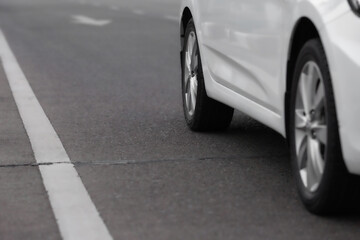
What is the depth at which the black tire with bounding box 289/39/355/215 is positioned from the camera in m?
4.70

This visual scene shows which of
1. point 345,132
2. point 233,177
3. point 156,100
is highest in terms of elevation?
point 345,132

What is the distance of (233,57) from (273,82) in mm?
844

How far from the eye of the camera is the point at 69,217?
4.92 m

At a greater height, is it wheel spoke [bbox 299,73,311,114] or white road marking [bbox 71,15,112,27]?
wheel spoke [bbox 299,73,311,114]

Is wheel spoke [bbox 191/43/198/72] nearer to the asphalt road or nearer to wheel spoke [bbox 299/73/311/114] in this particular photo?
the asphalt road

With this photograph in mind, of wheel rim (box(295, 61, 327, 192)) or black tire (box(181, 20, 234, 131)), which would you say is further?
black tire (box(181, 20, 234, 131))

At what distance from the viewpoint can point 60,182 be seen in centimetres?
575

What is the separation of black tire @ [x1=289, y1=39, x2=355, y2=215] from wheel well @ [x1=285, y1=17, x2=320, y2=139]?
A: 83mm

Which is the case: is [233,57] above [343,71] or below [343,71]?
below

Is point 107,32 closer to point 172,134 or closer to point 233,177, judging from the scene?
point 172,134

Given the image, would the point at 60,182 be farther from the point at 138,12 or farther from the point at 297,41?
the point at 138,12

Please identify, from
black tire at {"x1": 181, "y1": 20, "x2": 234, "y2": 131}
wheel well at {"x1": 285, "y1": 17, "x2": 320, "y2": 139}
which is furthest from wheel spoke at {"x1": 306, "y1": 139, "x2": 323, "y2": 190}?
black tire at {"x1": 181, "y1": 20, "x2": 234, "y2": 131}

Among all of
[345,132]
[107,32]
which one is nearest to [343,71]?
[345,132]

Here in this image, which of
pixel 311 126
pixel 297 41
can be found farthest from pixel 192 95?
pixel 311 126
